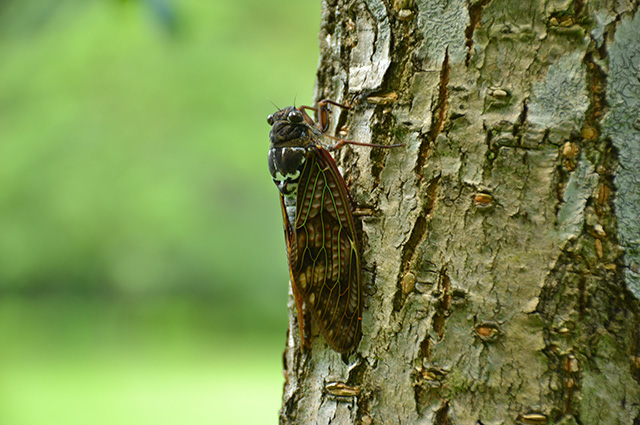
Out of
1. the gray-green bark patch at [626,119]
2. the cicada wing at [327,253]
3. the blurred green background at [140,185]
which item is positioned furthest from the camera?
the blurred green background at [140,185]

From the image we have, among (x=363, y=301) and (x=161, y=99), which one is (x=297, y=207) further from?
(x=161, y=99)

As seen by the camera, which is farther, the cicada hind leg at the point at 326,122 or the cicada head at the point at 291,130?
the cicada head at the point at 291,130

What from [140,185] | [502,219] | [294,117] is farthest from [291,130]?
[140,185]

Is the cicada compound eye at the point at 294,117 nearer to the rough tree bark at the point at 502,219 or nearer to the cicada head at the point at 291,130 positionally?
the cicada head at the point at 291,130

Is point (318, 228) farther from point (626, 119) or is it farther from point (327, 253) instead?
point (626, 119)

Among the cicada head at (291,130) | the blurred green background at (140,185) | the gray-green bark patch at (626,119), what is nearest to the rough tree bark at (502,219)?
the gray-green bark patch at (626,119)

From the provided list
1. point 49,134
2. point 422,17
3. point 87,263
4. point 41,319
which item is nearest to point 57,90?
point 49,134

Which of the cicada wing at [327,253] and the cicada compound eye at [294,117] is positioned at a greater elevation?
the cicada compound eye at [294,117]
